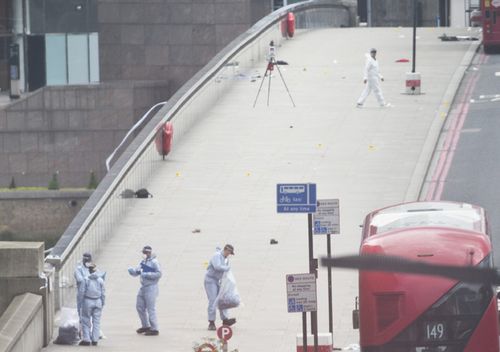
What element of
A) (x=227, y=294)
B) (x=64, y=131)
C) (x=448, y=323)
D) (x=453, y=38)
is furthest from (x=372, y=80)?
(x=448, y=323)

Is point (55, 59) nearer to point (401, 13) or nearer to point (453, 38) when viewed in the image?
point (453, 38)

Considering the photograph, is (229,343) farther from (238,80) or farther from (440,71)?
(440,71)

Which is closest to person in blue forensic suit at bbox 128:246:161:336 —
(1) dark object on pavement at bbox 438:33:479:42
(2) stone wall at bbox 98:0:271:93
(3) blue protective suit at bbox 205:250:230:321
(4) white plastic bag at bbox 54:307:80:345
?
(3) blue protective suit at bbox 205:250:230:321

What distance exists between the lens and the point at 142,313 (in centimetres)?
2419

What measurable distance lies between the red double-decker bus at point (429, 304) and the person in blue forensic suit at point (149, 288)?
530 centimetres

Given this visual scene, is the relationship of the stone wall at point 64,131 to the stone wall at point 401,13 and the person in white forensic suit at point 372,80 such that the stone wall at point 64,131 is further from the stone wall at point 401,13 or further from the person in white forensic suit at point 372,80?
the stone wall at point 401,13

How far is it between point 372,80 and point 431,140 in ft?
13.5

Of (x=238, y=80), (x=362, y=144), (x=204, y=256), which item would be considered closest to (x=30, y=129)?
(x=238, y=80)

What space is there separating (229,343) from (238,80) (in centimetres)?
2511

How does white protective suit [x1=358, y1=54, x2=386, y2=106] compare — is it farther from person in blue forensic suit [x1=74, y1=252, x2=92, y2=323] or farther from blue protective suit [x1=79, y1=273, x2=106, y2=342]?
blue protective suit [x1=79, y1=273, x2=106, y2=342]

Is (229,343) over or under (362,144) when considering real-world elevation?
under

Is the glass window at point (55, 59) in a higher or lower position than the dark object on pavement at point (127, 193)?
higher

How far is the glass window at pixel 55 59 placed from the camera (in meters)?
59.4

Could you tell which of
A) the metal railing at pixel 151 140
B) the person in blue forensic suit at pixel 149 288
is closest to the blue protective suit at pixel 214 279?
the person in blue forensic suit at pixel 149 288
